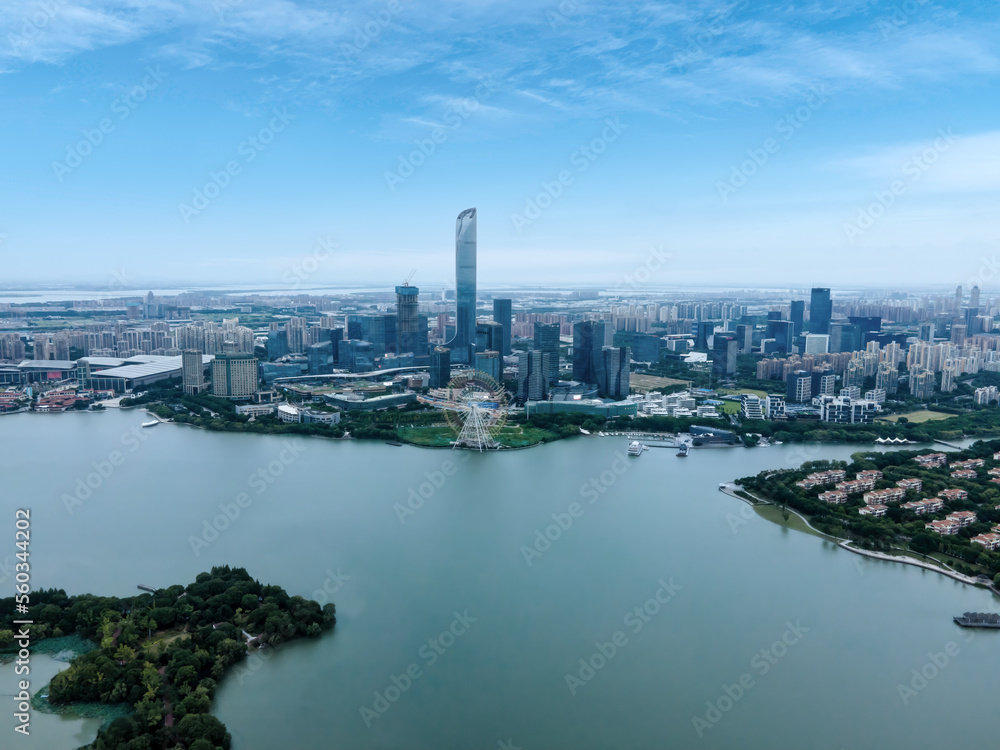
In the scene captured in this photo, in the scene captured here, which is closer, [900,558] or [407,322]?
[900,558]

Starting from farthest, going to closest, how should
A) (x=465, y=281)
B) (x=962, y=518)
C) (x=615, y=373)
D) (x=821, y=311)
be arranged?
1. (x=821, y=311)
2. (x=465, y=281)
3. (x=615, y=373)
4. (x=962, y=518)

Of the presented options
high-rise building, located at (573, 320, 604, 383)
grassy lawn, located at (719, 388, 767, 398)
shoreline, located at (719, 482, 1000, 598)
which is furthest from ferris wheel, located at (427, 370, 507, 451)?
grassy lawn, located at (719, 388, 767, 398)

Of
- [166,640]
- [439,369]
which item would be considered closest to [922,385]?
[439,369]

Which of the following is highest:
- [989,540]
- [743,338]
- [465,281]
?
[465,281]

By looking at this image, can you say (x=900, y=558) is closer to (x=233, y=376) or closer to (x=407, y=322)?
(x=233, y=376)

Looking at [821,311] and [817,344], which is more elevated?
[821,311]

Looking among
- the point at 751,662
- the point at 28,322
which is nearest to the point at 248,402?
the point at 751,662

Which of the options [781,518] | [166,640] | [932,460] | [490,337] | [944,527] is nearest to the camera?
[166,640]

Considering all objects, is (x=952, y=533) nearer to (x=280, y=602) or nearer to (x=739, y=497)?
(x=739, y=497)
